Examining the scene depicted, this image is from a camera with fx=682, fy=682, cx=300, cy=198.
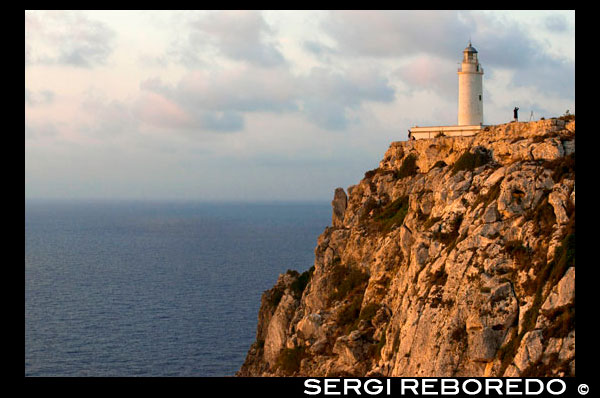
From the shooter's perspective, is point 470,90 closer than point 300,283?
Yes

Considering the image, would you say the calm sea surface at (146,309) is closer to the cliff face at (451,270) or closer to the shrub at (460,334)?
the cliff face at (451,270)

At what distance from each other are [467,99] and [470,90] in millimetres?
886

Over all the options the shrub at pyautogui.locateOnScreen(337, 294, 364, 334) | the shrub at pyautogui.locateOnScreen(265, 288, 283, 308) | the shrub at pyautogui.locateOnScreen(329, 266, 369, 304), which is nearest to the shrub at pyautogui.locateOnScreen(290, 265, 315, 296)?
the shrub at pyautogui.locateOnScreen(265, 288, 283, 308)

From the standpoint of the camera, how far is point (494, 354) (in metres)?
33.4

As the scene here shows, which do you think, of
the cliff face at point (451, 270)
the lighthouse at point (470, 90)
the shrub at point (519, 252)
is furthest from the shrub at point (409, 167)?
the shrub at point (519, 252)

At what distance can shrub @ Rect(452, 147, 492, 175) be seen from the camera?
44.9 m

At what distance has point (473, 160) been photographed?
45.3m

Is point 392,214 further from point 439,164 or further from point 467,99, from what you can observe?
point 467,99

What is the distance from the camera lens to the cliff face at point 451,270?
32500mm

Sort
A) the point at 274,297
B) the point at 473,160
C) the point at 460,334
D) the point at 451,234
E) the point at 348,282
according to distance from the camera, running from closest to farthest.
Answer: the point at 460,334
the point at 451,234
the point at 473,160
the point at 348,282
the point at 274,297

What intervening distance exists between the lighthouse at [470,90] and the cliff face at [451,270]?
5893 millimetres

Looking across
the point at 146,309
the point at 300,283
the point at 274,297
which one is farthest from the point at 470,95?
the point at 146,309

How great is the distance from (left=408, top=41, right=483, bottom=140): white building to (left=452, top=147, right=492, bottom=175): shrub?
10.5 metres
